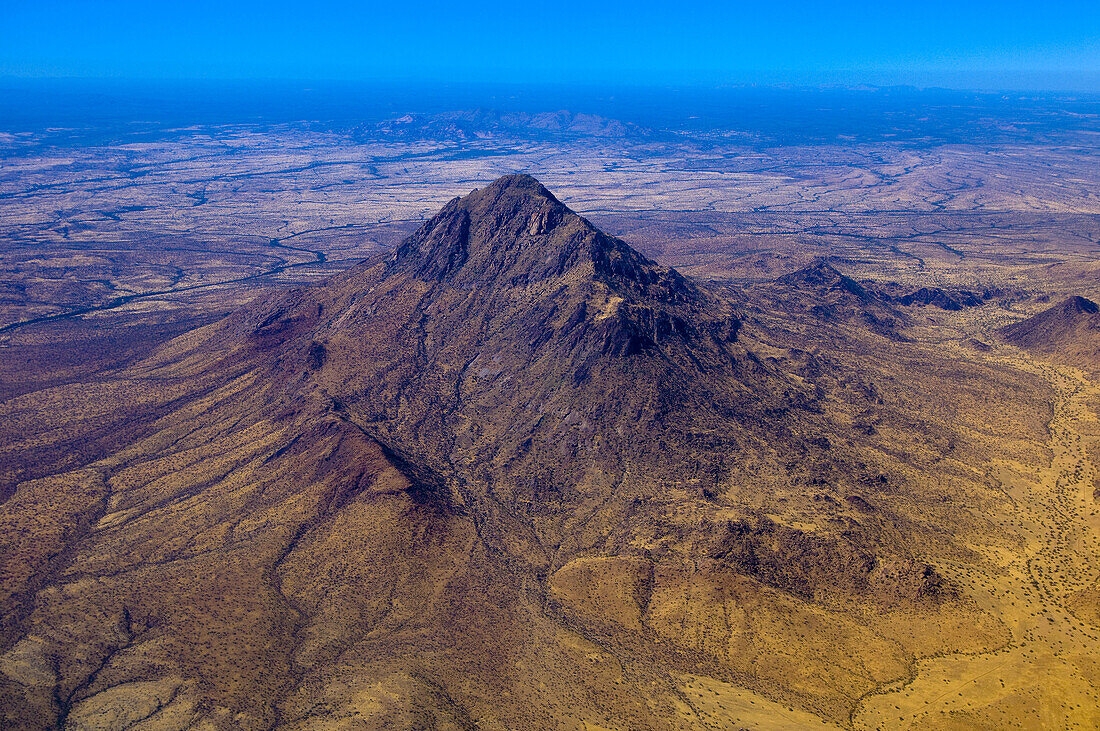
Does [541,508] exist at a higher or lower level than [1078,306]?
lower

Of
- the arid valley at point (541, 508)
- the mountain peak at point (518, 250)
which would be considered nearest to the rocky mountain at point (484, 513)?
the arid valley at point (541, 508)

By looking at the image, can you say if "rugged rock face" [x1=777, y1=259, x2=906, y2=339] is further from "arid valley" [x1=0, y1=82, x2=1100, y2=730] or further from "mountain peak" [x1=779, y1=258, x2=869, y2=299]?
"arid valley" [x1=0, y1=82, x2=1100, y2=730]

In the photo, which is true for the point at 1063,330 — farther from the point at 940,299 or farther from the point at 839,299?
the point at 839,299

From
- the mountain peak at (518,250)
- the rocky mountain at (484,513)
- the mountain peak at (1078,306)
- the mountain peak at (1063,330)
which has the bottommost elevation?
the rocky mountain at (484,513)

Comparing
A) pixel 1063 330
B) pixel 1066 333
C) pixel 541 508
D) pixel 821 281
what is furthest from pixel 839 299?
pixel 541 508

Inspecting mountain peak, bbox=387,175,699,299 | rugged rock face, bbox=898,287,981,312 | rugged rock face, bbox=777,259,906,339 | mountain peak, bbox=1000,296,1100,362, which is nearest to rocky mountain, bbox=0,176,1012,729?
mountain peak, bbox=387,175,699,299

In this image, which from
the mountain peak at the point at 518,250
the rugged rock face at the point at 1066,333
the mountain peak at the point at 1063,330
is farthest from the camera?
the mountain peak at the point at 1063,330

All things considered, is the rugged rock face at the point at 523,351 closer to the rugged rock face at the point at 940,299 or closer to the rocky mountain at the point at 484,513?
the rocky mountain at the point at 484,513

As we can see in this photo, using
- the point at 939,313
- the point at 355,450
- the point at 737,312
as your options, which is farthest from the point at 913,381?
the point at 355,450
